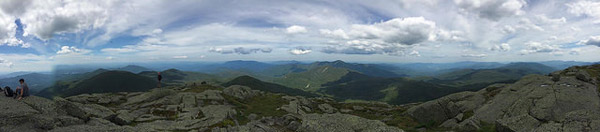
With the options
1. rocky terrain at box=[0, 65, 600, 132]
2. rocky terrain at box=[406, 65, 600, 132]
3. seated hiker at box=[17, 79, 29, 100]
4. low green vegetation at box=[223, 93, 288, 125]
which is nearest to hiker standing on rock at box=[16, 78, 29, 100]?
seated hiker at box=[17, 79, 29, 100]

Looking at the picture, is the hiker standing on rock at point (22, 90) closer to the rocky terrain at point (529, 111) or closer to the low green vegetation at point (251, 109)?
the low green vegetation at point (251, 109)

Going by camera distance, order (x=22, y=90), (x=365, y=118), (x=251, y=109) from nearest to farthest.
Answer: (x=22, y=90), (x=365, y=118), (x=251, y=109)

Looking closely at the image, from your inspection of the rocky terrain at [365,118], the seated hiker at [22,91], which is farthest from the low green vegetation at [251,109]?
the seated hiker at [22,91]

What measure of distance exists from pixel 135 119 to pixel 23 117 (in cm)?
1539

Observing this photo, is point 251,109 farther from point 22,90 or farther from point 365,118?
point 22,90

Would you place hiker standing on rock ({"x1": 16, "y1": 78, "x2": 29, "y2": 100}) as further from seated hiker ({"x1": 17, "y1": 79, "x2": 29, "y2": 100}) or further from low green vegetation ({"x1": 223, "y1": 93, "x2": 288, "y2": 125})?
low green vegetation ({"x1": 223, "y1": 93, "x2": 288, "y2": 125})

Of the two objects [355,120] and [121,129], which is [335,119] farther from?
[121,129]

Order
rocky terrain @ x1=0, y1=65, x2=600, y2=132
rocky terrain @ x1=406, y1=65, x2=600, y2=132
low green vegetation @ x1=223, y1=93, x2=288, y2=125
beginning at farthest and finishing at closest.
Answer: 1. low green vegetation @ x1=223, y1=93, x2=288, y2=125
2. rocky terrain @ x1=0, y1=65, x2=600, y2=132
3. rocky terrain @ x1=406, y1=65, x2=600, y2=132

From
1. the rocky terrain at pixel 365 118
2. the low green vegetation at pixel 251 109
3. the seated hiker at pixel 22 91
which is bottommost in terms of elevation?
the low green vegetation at pixel 251 109

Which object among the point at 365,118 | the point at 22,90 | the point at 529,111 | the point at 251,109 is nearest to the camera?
the point at 22,90

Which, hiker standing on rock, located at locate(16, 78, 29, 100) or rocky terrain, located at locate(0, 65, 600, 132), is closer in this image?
rocky terrain, located at locate(0, 65, 600, 132)

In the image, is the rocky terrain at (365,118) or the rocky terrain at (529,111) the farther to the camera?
the rocky terrain at (365,118)

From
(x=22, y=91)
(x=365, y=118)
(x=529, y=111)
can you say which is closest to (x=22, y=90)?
(x=22, y=91)

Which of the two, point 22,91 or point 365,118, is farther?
point 365,118
